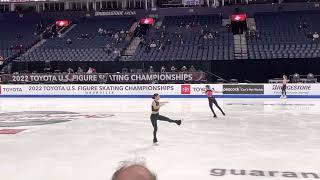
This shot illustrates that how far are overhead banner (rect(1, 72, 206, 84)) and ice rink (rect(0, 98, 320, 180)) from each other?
30.4 ft

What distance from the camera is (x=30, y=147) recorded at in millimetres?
11641

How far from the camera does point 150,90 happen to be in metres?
30.2

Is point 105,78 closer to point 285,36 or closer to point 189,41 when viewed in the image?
point 189,41

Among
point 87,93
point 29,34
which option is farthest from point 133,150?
point 29,34

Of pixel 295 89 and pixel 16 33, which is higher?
pixel 16 33

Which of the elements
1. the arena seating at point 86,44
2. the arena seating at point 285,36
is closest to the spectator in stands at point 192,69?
the arena seating at point 285,36

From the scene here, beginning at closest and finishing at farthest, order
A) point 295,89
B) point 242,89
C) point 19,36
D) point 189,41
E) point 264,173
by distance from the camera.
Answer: point 264,173, point 295,89, point 242,89, point 189,41, point 19,36

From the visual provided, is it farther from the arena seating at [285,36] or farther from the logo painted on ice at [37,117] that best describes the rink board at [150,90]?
the logo painted on ice at [37,117]

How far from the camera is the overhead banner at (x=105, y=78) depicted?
30672 mm

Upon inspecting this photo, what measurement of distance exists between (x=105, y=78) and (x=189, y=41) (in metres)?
10.7

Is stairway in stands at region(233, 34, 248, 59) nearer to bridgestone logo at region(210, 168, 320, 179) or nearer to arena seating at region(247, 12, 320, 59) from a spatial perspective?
arena seating at region(247, 12, 320, 59)

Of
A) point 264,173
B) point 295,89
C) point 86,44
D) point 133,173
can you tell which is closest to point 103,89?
point 86,44

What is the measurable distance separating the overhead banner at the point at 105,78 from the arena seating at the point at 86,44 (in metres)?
5.36

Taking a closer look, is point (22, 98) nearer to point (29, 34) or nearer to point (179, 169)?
point (29, 34)
